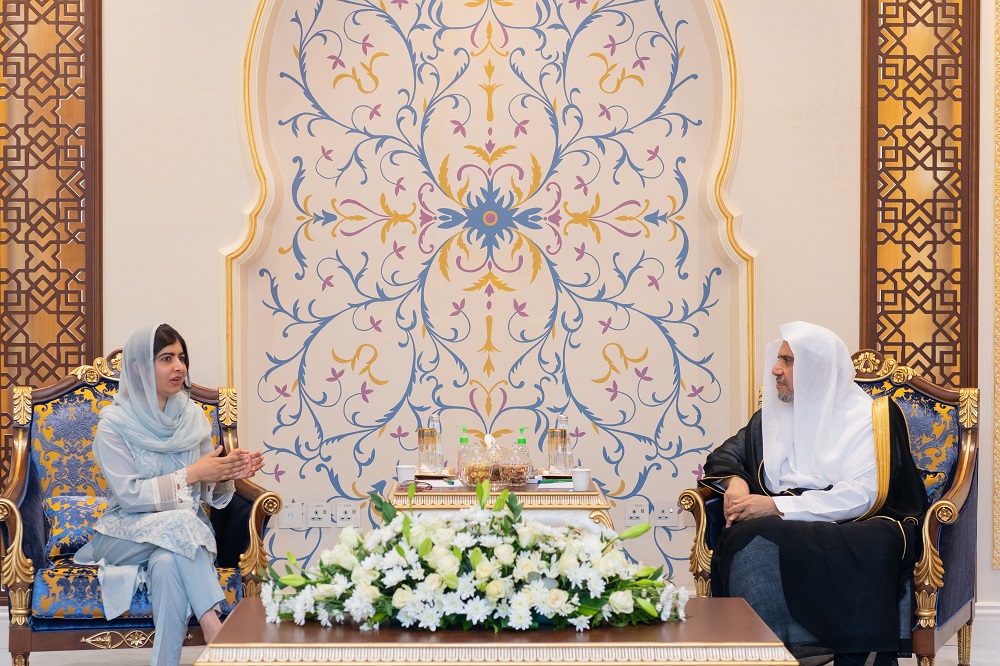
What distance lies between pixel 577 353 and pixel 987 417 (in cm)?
159

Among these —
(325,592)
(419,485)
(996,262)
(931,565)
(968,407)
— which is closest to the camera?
(325,592)

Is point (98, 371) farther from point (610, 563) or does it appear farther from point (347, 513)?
point (610, 563)

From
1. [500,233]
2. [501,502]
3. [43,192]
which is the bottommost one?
[501,502]

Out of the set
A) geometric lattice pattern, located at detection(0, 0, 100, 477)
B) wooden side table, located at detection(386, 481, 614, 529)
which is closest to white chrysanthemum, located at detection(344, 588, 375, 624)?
wooden side table, located at detection(386, 481, 614, 529)

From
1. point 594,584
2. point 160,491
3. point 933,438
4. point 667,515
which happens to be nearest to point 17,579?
point 160,491

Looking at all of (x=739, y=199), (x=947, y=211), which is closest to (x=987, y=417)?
(x=947, y=211)

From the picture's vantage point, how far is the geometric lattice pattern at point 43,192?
13.4ft

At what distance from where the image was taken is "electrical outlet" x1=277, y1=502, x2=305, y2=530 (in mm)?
4363

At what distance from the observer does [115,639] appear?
10.5ft

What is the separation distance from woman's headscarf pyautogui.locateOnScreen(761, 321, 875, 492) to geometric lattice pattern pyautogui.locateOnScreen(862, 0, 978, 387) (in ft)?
2.24

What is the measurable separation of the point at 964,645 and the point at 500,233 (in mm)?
2297

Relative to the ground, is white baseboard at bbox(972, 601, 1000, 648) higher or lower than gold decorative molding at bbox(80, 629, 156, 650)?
lower

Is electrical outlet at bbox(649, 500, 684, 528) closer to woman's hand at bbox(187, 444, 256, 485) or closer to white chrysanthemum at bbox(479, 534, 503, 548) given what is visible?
woman's hand at bbox(187, 444, 256, 485)

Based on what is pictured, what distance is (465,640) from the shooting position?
6.48 feet
